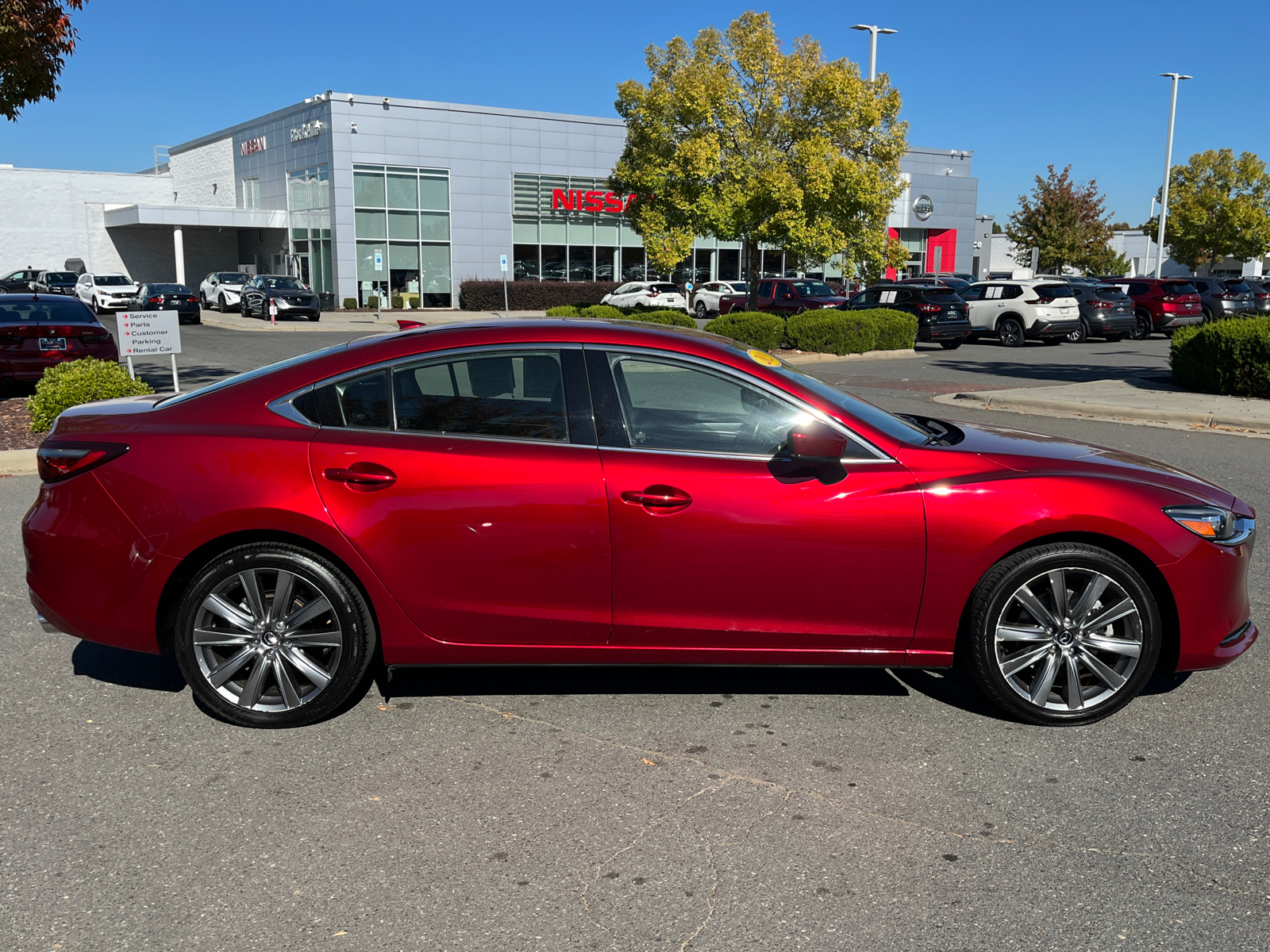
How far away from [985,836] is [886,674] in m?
1.47

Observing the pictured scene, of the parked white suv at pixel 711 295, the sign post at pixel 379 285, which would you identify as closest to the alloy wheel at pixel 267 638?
the parked white suv at pixel 711 295

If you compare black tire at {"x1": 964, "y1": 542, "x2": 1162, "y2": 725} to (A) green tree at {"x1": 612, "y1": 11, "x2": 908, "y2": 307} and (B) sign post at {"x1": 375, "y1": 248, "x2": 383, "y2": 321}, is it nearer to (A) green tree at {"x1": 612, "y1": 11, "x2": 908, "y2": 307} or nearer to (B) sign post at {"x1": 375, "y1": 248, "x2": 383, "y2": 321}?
(A) green tree at {"x1": 612, "y1": 11, "x2": 908, "y2": 307}

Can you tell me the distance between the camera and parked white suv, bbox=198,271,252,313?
40.9 metres

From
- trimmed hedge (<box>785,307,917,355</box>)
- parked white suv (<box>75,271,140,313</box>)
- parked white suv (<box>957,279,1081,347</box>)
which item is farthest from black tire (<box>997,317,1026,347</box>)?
parked white suv (<box>75,271,140,313</box>)

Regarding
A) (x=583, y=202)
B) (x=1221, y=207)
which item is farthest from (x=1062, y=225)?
(x=583, y=202)

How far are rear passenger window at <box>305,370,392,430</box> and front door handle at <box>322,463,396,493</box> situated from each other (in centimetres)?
20

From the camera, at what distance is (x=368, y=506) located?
4.04 metres

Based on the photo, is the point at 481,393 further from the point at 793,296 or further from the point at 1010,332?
the point at 793,296

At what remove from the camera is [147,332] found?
37.7 feet

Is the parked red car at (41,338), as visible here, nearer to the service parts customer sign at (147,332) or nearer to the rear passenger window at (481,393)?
the service parts customer sign at (147,332)

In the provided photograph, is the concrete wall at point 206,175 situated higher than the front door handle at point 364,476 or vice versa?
the concrete wall at point 206,175

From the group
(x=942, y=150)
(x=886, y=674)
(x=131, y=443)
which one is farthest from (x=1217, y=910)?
(x=942, y=150)

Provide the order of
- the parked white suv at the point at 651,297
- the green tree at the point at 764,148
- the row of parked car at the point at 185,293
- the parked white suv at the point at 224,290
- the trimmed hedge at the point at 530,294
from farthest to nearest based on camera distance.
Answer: the trimmed hedge at the point at 530,294, the parked white suv at the point at 224,290, the parked white suv at the point at 651,297, the row of parked car at the point at 185,293, the green tree at the point at 764,148

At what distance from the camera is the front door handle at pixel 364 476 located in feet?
13.3
